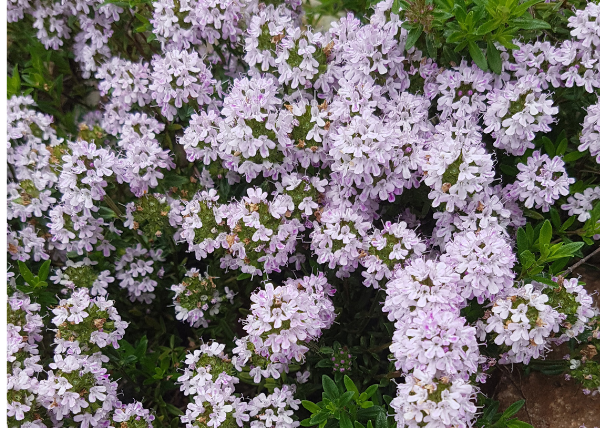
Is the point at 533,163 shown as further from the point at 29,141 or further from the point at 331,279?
the point at 29,141

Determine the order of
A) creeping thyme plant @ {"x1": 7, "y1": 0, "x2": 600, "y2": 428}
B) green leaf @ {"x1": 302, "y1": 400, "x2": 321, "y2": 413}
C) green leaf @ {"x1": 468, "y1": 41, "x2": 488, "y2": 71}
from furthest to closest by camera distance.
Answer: green leaf @ {"x1": 468, "y1": 41, "x2": 488, "y2": 71} → green leaf @ {"x1": 302, "y1": 400, "x2": 321, "y2": 413} → creeping thyme plant @ {"x1": 7, "y1": 0, "x2": 600, "y2": 428}

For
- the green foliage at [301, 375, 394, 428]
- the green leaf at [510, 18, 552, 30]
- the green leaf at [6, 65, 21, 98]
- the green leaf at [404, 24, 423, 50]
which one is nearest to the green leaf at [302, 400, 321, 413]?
the green foliage at [301, 375, 394, 428]

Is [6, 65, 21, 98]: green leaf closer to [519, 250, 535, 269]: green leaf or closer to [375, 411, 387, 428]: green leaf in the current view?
[375, 411, 387, 428]: green leaf

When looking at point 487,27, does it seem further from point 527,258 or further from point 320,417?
point 320,417

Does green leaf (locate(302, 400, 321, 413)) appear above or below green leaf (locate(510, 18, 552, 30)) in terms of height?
below

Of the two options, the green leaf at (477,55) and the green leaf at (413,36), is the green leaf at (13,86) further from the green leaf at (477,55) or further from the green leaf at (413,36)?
the green leaf at (477,55)

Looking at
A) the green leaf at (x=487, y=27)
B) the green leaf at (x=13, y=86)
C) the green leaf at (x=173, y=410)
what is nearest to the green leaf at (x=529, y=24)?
the green leaf at (x=487, y=27)
